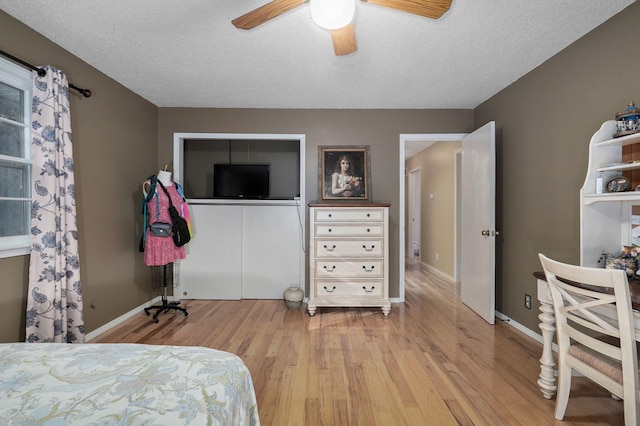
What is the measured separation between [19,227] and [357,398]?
102 inches

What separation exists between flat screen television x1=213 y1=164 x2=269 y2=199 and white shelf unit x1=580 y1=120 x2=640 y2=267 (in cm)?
324

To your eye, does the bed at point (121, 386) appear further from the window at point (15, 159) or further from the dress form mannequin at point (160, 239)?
the dress form mannequin at point (160, 239)

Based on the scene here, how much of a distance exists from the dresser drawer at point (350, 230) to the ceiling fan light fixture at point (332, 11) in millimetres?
1998

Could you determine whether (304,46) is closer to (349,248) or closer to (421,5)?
(421,5)

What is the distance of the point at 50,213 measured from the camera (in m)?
1.97

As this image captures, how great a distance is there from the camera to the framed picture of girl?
11.6ft

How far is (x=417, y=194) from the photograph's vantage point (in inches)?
264

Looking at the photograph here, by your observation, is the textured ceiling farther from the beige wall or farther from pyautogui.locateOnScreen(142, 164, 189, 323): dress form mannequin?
the beige wall

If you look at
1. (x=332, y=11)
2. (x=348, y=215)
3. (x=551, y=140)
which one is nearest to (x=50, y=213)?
(x=332, y=11)

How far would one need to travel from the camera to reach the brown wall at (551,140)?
1.89 meters

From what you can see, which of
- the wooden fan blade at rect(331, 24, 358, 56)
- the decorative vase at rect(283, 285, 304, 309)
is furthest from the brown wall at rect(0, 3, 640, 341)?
the wooden fan blade at rect(331, 24, 358, 56)

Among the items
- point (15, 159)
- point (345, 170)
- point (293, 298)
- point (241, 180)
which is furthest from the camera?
point (241, 180)

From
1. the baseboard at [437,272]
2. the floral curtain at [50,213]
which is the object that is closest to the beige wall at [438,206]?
the baseboard at [437,272]

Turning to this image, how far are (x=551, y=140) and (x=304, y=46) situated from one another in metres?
2.20
